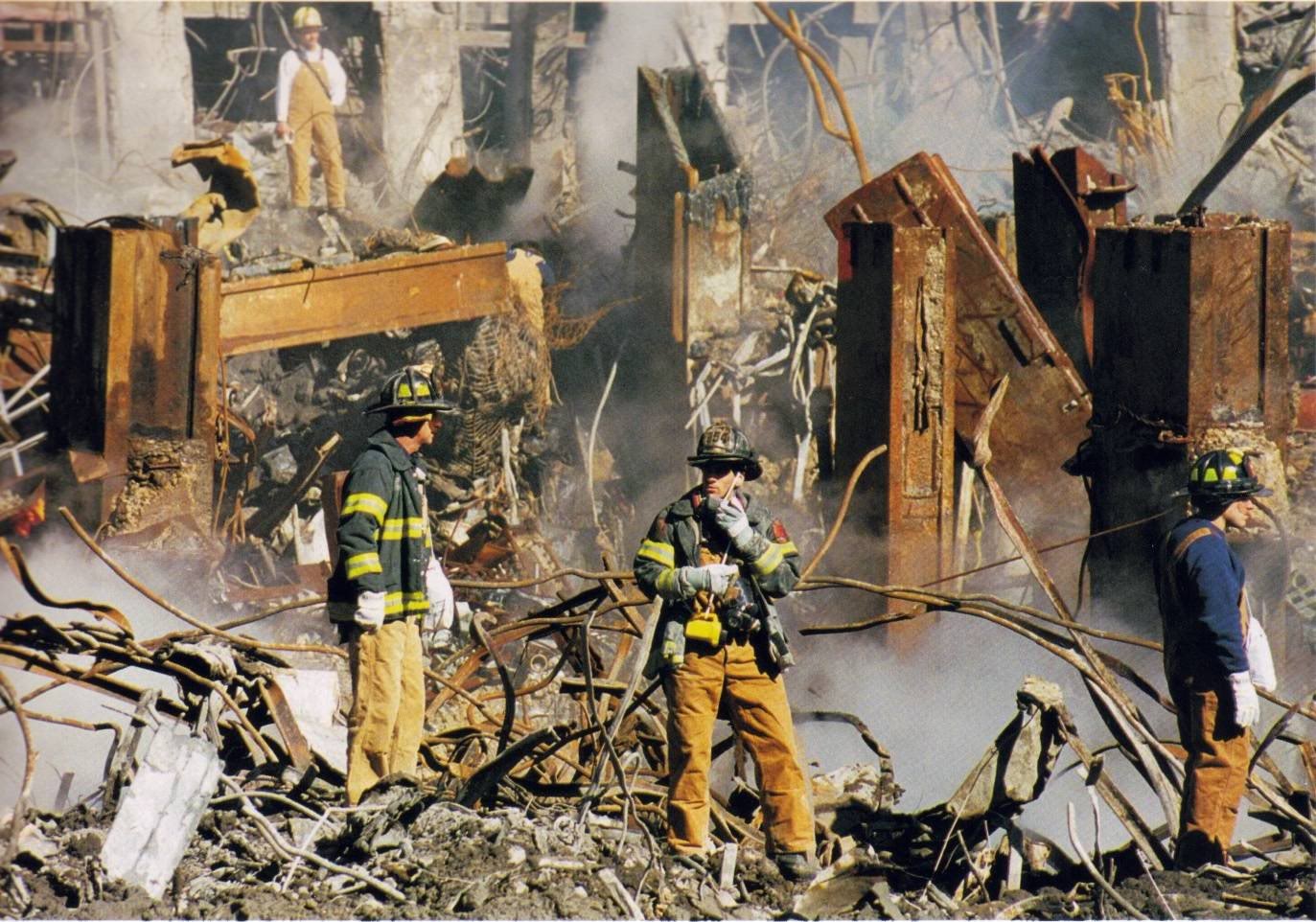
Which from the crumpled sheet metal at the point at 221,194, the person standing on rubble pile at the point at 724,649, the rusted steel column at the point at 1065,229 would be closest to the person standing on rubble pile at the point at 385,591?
the person standing on rubble pile at the point at 724,649

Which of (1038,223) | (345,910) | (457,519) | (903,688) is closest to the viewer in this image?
(345,910)

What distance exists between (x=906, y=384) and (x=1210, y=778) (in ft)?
9.34

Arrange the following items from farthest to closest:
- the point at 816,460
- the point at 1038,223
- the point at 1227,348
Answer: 1. the point at 816,460
2. the point at 1038,223
3. the point at 1227,348

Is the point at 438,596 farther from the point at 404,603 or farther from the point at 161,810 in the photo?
the point at 161,810

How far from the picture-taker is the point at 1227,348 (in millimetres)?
8219

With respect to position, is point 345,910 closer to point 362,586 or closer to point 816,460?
point 362,586

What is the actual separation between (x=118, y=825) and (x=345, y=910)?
38.4 inches

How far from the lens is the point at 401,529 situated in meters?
6.84

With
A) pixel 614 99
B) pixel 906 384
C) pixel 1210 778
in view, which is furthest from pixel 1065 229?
pixel 614 99

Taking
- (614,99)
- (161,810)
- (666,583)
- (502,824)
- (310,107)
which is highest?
(614,99)

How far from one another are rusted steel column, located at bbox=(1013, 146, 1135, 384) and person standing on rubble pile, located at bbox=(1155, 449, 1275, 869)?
2990mm

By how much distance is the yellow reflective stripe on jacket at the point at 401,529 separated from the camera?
6.79m

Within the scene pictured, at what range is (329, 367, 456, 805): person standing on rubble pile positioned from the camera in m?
6.67

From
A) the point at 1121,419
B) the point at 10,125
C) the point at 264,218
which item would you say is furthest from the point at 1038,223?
the point at 10,125
